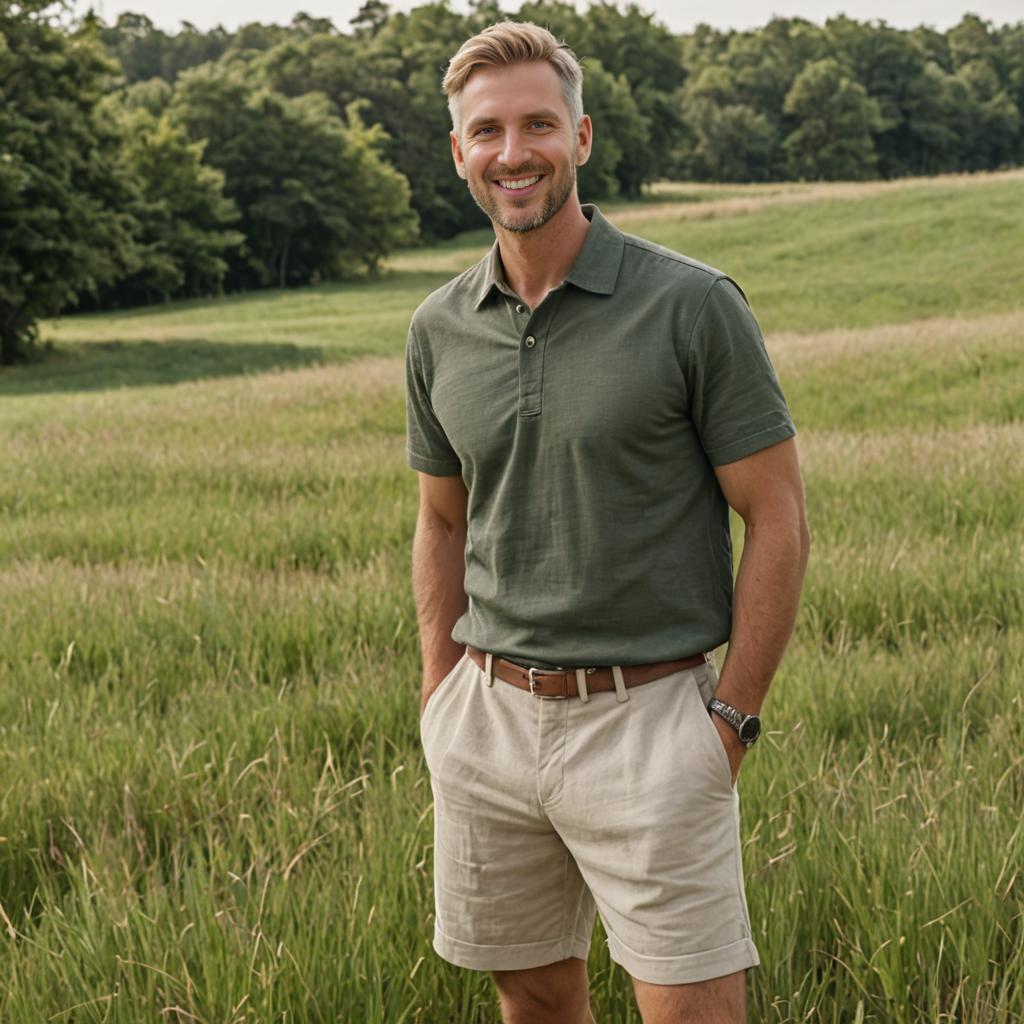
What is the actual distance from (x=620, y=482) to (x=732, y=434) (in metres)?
0.23

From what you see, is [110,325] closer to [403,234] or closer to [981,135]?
[403,234]

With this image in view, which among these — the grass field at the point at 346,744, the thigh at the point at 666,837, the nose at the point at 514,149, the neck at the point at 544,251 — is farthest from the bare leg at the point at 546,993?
the nose at the point at 514,149

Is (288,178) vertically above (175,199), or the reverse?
(288,178)

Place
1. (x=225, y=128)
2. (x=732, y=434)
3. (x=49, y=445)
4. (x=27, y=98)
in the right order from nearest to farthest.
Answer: (x=732, y=434), (x=49, y=445), (x=27, y=98), (x=225, y=128)

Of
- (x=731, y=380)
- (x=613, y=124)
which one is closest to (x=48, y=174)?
(x=731, y=380)

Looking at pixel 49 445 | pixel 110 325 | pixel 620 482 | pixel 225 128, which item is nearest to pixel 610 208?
pixel 225 128

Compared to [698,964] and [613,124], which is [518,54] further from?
[613,124]

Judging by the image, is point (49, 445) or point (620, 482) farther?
point (49, 445)

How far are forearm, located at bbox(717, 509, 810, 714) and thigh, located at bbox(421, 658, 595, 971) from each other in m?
0.41

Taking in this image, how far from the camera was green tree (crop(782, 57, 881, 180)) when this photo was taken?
97.2 m

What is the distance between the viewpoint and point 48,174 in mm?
30828

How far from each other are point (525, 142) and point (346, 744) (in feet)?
7.96

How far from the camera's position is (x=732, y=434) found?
2330mm

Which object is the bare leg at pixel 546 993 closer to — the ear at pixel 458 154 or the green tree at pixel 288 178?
the ear at pixel 458 154
